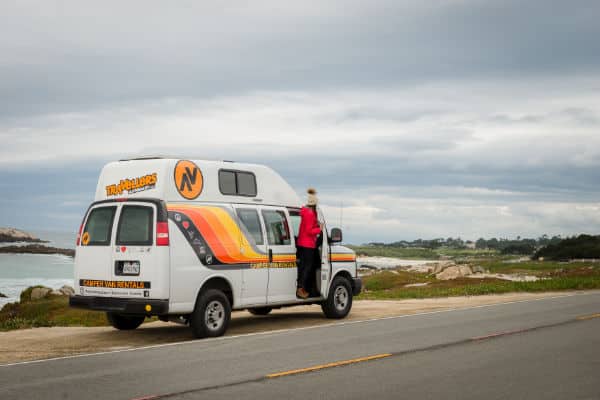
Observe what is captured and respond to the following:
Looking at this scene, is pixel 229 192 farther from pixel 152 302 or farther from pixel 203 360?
pixel 203 360

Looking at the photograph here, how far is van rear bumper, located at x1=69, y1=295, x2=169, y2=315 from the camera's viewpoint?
12.0m

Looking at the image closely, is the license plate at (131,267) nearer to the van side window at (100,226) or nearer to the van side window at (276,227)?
the van side window at (100,226)

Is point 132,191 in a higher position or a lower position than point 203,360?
higher

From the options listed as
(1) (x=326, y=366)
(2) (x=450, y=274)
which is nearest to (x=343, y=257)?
(1) (x=326, y=366)

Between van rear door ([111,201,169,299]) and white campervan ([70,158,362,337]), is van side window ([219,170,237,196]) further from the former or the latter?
van rear door ([111,201,169,299])

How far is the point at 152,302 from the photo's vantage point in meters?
12.0

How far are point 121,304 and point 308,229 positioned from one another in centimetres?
428

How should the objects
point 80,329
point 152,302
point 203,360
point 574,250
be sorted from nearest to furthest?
point 203,360 < point 152,302 < point 80,329 < point 574,250

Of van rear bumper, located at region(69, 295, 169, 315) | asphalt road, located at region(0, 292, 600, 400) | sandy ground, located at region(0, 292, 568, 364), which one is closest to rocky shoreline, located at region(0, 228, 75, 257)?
sandy ground, located at region(0, 292, 568, 364)

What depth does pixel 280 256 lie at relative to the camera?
1470 centimetres

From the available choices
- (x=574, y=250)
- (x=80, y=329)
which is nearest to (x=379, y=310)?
(x=80, y=329)

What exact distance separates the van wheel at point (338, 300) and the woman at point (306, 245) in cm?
90

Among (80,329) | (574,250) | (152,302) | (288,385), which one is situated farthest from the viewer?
(574,250)

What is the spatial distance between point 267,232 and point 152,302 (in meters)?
3.21
